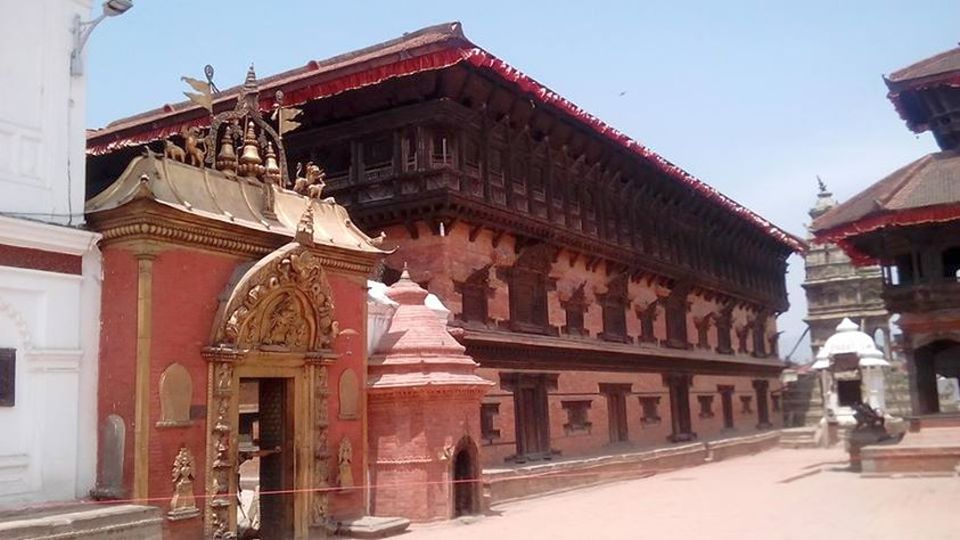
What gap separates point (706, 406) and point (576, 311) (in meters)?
11.9

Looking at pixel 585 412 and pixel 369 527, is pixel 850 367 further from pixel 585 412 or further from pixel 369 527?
pixel 369 527

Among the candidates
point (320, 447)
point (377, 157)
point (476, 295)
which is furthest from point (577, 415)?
point (320, 447)

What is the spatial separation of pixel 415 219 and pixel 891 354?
40844mm

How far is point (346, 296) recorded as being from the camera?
14578mm

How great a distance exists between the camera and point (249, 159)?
45.4 ft

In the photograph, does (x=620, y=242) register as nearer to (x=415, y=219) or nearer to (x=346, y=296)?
(x=415, y=219)

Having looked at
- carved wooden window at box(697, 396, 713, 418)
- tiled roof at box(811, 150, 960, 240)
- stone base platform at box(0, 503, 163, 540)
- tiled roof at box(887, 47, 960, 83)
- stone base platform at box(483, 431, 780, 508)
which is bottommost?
stone base platform at box(483, 431, 780, 508)

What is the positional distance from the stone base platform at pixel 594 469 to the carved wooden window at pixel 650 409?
1197 millimetres

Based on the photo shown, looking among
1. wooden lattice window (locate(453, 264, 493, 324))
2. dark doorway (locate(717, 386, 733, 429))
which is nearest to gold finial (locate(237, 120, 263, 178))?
wooden lattice window (locate(453, 264, 493, 324))

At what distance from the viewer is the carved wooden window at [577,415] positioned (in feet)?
82.8

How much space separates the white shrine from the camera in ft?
113

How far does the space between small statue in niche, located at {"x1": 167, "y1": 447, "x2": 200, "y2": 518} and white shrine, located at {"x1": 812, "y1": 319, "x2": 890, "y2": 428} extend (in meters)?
26.4

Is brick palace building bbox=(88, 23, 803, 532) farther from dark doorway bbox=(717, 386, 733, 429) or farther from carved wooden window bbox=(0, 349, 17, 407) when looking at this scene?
dark doorway bbox=(717, 386, 733, 429)

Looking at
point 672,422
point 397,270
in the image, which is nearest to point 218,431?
point 397,270
